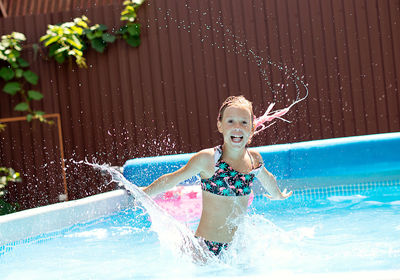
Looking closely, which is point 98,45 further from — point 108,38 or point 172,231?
point 172,231

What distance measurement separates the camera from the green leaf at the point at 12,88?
7355 mm

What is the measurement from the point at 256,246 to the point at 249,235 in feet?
0.27

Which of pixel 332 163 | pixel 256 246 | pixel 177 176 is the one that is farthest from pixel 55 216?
pixel 332 163

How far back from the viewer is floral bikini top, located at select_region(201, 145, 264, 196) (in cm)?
302

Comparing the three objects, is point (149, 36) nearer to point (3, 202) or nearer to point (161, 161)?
point (161, 161)

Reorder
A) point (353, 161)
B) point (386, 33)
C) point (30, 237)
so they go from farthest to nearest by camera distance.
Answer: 1. point (386, 33)
2. point (353, 161)
3. point (30, 237)

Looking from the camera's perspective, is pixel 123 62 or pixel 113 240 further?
pixel 123 62

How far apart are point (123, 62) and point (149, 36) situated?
18.4 inches

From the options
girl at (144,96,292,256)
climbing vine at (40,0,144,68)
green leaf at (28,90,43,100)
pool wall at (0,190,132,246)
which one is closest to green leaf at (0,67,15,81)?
green leaf at (28,90,43,100)

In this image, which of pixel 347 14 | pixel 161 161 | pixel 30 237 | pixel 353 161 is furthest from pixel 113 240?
pixel 347 14

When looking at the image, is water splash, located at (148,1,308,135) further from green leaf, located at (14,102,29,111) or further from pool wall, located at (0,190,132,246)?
pool wall, located at (0,190,132,246)

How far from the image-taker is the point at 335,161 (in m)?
5.64

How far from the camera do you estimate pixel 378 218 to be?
4.21m

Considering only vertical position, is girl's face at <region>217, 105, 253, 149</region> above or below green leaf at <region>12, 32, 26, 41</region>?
below
